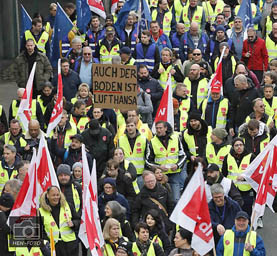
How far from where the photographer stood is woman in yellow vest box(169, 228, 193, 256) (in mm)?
11656

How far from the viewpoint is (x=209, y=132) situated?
15.1 meters

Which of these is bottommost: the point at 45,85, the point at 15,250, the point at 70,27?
the point at 15,250

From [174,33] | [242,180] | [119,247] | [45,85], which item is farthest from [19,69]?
[119,247]

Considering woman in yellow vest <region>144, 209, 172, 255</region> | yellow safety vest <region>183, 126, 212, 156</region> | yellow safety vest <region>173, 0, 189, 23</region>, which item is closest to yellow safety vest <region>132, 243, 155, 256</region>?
woman in yellow vest <region>144, 209, 172, 255</region>

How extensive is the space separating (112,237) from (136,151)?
2981 mm

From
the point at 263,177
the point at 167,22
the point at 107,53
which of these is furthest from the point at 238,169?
the point at 167,22

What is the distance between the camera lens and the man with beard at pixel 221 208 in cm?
1281

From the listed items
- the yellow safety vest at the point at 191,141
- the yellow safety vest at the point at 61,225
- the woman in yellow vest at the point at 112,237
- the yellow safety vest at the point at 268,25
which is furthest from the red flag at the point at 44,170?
the yellow safety vest at the point at 268,25

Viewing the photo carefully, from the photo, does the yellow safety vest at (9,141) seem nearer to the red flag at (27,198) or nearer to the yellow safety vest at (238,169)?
the red flag at (27,198)

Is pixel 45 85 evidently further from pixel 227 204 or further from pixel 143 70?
pixel 227 204

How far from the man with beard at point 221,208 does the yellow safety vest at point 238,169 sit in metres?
1.17

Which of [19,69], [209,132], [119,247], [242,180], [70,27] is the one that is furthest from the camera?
[70,27]

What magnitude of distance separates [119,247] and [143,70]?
599cm

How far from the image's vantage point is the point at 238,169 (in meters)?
14.2
